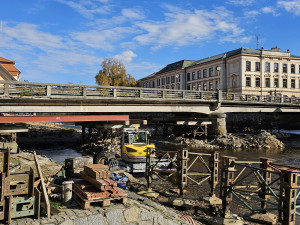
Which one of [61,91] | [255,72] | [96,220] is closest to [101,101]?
[61,91]

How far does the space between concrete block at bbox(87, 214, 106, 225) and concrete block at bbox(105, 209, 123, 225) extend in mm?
166

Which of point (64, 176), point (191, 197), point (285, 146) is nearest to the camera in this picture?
point (64, 176)

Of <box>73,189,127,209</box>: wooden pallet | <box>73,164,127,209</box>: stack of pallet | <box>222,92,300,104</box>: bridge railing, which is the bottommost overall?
<box>73,189,127,209</box>: wooden pallet

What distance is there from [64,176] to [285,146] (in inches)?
1090

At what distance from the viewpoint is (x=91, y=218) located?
21.2 ft

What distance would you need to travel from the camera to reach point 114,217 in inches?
268

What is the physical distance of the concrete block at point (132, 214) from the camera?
7012 mm

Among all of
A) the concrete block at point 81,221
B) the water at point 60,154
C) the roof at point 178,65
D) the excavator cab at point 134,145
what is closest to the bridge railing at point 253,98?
the excavator cab at point 134,145

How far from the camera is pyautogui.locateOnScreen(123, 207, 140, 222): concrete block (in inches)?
276

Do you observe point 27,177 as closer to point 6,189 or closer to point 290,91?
point 6,189

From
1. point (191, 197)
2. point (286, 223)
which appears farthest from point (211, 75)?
point (286, 223)

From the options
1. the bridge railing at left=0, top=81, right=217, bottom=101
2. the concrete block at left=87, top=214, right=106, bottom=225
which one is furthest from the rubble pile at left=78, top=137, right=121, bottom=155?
the concrete block at left=87, top=214, right=106, bottom=225

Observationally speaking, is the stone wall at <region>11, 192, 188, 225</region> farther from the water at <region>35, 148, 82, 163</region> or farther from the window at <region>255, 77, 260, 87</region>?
the window at <region>255, 77, 260, 87</region>

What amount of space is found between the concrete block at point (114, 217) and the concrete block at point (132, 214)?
17cm
